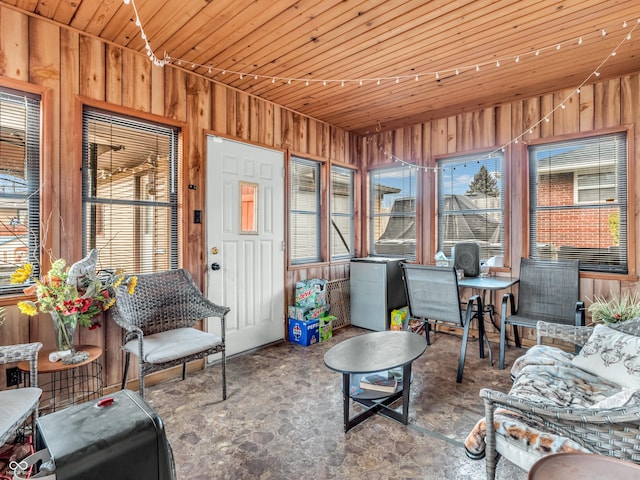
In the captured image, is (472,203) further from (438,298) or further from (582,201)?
(438,298)

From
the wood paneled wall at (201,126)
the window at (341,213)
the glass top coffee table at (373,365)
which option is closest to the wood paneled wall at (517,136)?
the wood paneled wall at (201,126)

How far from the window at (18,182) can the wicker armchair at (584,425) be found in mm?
2879

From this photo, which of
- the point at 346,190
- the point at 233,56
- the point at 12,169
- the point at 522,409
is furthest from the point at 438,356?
the point at 12,169

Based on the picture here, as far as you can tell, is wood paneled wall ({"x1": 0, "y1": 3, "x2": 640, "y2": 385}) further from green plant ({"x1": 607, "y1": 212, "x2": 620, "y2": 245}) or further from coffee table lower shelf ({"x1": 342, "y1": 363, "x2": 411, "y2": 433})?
coffee table lower shelf ({"x1": 342, "y1": 363, "x2": 411, "y2": 433})

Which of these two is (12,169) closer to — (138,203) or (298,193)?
(138,203)

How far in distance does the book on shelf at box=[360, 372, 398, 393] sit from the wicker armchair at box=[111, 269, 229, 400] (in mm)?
1063

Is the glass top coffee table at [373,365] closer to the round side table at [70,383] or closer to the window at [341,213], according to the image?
the round side table at [70,383]

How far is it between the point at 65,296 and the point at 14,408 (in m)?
0.68

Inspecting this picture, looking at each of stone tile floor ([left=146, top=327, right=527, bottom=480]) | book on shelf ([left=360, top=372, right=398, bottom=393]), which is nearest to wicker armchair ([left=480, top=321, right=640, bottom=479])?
stone tile floor ([left=146, top=327, right=527, bottom=480])

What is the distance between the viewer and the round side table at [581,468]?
0.98 metres

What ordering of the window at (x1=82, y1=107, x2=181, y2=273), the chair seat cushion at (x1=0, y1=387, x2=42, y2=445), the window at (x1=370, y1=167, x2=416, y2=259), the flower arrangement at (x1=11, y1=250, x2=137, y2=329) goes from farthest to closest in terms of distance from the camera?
the window at (x1=370, y1=167, x2=416, y2=259)
the window at (x1=82, y1=107, x2=181, y2=273)
the flower arrangement at (x1=11, y1=250, x2=137, y2=329)
the chair seat cushion at (x1=0, y1=387, x2=42, y2=445)

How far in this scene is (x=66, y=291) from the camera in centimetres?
210

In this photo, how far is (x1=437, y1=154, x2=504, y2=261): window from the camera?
3994 millimetres

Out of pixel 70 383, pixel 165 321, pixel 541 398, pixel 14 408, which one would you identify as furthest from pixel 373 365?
pixel 70 383
